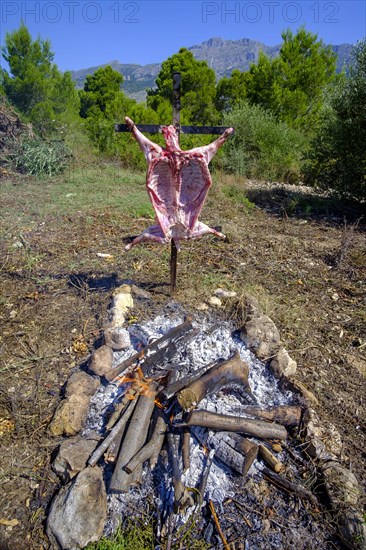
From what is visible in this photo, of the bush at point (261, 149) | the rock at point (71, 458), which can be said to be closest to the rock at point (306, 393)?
the rock at point (71, 458)

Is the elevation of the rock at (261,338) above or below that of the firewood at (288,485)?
above

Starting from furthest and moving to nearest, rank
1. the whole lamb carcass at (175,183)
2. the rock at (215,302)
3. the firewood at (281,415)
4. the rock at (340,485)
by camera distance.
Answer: the rock at (215,302)
the whole lamb carcass at (175,183)
the firewood at (281,415)
the rock at (340,485)

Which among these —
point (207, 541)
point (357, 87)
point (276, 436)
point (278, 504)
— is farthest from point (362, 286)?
point (357, 87)

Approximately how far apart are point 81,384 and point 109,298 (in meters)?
1.06

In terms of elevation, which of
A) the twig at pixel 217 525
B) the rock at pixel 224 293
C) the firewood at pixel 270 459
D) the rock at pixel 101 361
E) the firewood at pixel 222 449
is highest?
the rock at pixel 224 293

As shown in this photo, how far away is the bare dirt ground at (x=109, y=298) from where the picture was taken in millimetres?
2049

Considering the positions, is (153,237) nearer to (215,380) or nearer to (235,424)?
(215,380)

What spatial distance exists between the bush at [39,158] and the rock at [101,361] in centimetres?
718

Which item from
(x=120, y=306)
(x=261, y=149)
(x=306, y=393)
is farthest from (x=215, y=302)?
(x=261, y=149)

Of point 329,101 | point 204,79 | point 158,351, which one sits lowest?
point 158,351

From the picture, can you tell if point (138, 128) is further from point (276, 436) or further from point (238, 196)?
point (238, 196)

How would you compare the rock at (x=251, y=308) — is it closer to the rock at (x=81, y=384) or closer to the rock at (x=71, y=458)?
the rock at (x=81, y=384)

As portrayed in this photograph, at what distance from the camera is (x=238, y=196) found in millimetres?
7266

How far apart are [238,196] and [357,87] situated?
2826mm
